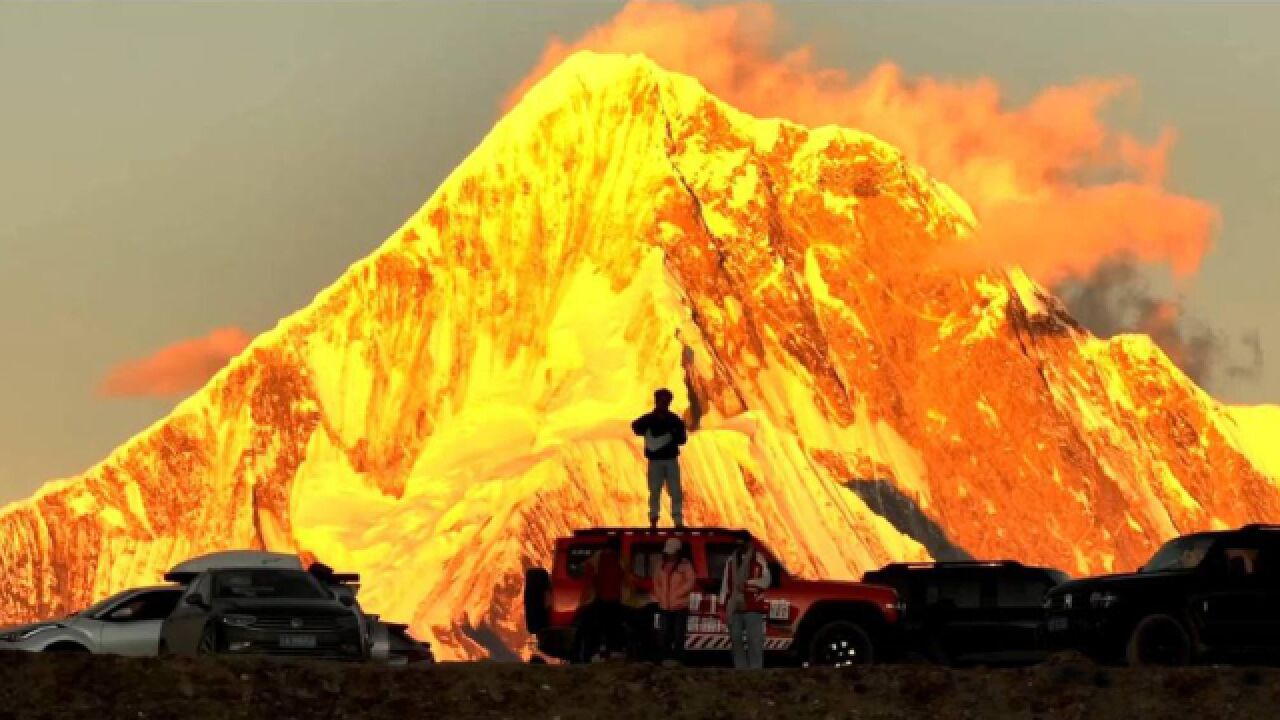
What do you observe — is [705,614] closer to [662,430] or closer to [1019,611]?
[662,430]

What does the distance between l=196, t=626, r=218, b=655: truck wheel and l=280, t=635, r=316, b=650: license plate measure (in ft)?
2.72

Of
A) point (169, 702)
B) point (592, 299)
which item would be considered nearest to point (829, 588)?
point (169, 702)

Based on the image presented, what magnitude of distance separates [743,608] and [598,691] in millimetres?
3908

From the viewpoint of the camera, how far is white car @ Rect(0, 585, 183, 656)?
3703cm

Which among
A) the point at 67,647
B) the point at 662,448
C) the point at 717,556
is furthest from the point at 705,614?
the point at 67,647

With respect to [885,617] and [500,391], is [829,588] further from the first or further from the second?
[500,391]

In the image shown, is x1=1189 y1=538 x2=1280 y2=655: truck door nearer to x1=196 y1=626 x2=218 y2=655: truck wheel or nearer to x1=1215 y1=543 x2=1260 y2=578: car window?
x1=1215 y1=543 x2=1260 y2=578: car window

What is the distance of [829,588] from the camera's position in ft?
125

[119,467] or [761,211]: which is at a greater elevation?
[761,211]

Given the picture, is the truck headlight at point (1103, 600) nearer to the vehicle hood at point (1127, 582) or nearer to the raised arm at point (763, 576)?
the vehicle hood at point (1127, 582)

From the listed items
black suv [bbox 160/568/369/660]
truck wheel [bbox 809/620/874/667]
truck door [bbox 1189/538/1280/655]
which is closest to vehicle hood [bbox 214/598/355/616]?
black suv [bbox 160/568/369/660]

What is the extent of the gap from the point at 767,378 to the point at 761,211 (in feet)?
46.6

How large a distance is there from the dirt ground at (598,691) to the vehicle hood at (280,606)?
273 cm

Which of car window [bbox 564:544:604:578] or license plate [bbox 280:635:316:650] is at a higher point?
car window [bbox 564:544:604:578]
